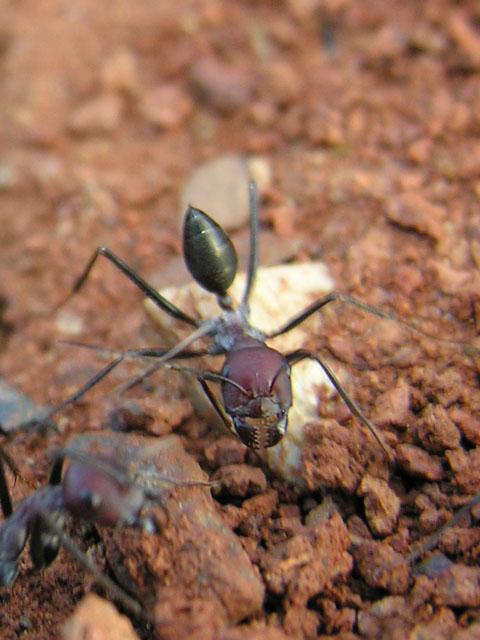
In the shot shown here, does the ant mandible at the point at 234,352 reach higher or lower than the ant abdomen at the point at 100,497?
higher

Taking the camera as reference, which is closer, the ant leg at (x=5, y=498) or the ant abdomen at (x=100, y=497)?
the ant abdomen at (x=100, y=497)

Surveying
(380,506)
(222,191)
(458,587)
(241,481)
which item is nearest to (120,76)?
(222,191)

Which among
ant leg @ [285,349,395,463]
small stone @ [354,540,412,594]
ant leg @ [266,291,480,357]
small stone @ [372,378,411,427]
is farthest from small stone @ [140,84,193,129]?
small stone @ [354,540,412,594]

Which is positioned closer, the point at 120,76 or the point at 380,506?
the point at 380,506

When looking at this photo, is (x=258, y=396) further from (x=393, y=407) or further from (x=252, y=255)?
(x=252, y=255)

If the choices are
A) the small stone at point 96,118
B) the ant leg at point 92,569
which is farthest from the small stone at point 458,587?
the small stone at point 96,118

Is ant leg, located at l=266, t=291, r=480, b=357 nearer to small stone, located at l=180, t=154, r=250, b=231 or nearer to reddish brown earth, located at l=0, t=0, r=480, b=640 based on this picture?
reddish brown earth, located at l=0, t=0, r=480, b=640

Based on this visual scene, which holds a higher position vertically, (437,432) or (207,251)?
(207,251)

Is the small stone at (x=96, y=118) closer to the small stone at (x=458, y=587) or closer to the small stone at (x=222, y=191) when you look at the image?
the small stone at (x=222, y=191)
